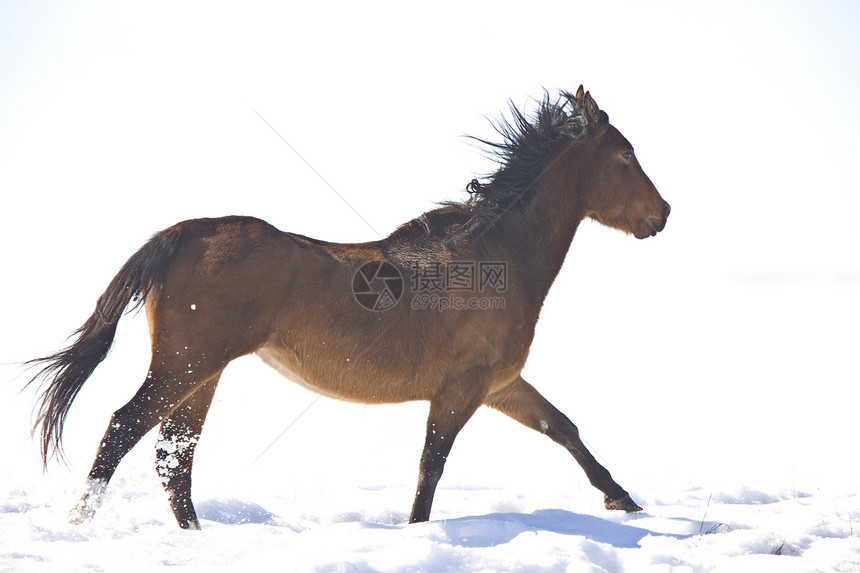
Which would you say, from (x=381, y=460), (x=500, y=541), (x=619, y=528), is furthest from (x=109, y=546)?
(x=381, y=460)

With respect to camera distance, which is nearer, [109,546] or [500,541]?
[109,546]

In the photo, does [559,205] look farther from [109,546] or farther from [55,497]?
[55,497]

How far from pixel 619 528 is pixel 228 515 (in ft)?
9.19

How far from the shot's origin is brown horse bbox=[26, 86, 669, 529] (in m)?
3.99

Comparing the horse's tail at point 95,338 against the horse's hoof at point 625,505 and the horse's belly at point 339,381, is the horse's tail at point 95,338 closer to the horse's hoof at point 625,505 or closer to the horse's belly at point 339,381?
the horse's belly at point 339,381

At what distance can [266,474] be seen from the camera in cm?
645

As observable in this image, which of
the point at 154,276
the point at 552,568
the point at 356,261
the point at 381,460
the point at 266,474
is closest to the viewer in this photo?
the point at 552,568

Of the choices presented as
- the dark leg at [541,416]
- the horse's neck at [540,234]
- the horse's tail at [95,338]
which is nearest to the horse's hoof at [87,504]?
the horse's tail at [95,338]

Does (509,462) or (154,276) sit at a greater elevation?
(154,276)

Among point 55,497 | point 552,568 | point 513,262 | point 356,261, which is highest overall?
point 513,262
